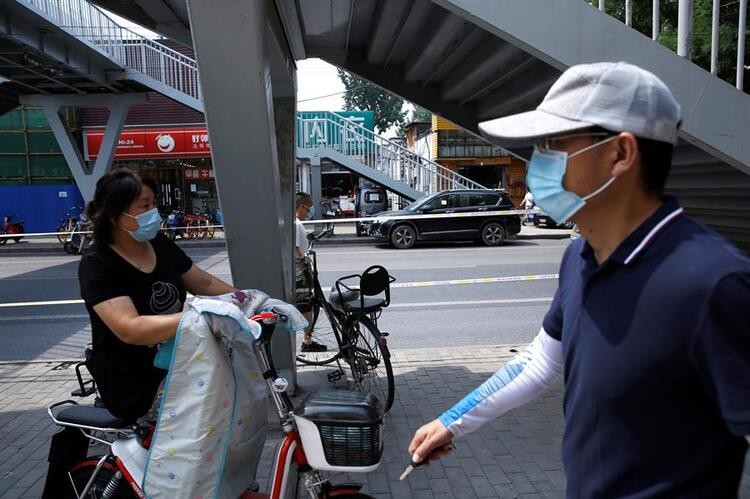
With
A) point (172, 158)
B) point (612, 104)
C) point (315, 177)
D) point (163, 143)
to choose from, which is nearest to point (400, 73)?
point (612, 104)

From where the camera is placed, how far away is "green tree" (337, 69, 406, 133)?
7106cm

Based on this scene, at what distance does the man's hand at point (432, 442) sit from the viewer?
1.71m

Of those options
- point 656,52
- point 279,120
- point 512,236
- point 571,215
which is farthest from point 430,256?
point 571,215

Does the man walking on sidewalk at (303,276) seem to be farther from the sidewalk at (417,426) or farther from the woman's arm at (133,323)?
the woman's arm at (133,323)

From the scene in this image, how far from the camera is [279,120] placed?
5672mm

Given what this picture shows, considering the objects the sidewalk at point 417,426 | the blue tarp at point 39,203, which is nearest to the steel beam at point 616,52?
the sidewalk at point 417,426

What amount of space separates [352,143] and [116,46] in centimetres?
779

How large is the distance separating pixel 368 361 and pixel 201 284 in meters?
2.15

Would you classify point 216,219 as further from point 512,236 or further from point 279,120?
point 279,120

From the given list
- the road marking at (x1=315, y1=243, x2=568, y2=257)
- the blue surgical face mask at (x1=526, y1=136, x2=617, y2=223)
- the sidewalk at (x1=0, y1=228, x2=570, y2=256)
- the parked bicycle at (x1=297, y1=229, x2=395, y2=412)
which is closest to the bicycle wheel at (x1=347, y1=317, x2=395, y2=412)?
the parked bicycle at (x1=297, y1=229, x2=395, y2=412)

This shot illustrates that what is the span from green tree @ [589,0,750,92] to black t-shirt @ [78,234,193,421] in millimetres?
5424

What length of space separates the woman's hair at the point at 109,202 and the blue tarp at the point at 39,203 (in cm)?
2176

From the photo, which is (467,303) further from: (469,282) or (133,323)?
(133,323)

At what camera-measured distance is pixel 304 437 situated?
2.21 metres
